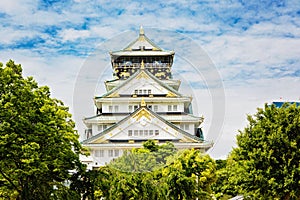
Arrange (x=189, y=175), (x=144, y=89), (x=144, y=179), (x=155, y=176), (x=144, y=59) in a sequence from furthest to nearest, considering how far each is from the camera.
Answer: (x=144, y=59) → (x=144, y=89) → (x=189, y=175) → (x=155, y=176) → (x=144, y=179)

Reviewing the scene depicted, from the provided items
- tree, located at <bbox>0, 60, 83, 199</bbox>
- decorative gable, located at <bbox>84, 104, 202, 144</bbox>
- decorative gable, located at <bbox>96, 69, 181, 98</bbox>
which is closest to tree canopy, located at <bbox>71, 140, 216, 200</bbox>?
tree, located at <bbox>0, 60, 83, 199</bbox>

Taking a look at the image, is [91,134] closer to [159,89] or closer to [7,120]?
[159,89]

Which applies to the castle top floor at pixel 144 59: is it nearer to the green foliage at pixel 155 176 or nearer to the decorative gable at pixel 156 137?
the decorative gable at pixel 156 137

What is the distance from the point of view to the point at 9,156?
13.3m

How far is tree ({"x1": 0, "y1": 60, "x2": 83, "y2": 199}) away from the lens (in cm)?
1324

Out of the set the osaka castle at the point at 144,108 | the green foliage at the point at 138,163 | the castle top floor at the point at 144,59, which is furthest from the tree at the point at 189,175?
the castle top floor at the point at 144,59

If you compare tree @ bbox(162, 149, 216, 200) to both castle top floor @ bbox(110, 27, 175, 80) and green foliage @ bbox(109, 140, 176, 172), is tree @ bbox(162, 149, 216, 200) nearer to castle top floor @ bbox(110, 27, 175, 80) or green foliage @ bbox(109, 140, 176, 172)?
green foliage @ bbox(109, 140, 176, 172)

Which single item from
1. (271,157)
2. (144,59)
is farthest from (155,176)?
(144,59)

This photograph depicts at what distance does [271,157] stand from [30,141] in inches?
328

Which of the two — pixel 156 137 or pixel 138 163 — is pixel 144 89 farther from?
pixel 138 163

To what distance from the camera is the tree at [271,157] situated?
55.9ft

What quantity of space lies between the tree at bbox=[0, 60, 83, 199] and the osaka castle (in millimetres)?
8576

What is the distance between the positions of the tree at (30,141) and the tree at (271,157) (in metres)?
6.18

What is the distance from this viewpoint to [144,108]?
2592 centimetres
